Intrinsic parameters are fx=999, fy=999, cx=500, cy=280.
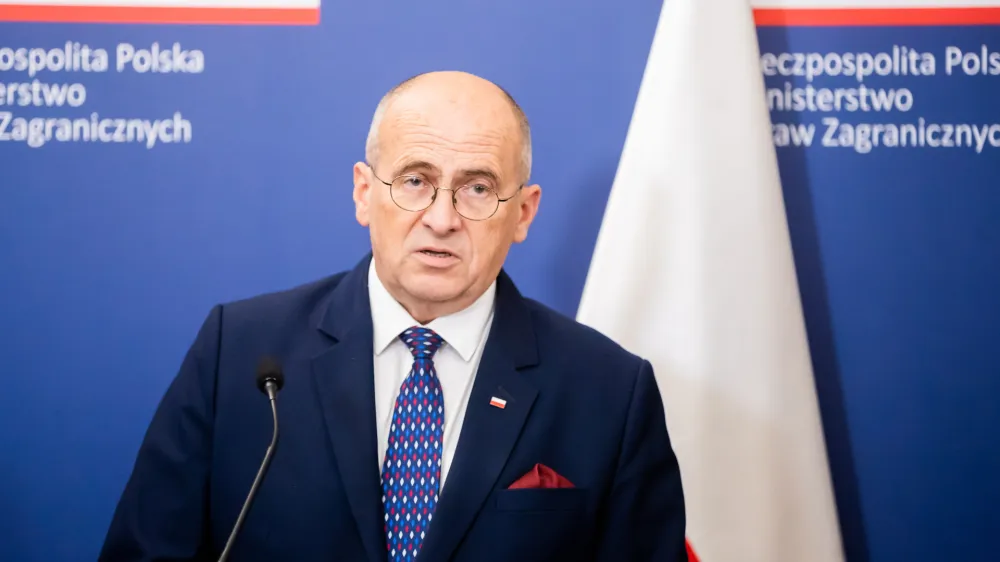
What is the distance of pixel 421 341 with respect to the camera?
2076mm

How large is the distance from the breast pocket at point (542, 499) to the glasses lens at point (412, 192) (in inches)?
23.6

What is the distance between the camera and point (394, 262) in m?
2.04

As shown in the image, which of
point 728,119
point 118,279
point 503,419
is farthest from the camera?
point 118,279

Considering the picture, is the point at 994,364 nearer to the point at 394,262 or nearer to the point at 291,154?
the point at 394,262

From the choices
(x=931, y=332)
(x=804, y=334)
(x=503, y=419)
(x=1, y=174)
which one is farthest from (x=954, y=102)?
(x=1, y=174)

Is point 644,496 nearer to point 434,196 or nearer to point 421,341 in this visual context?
point 421,341

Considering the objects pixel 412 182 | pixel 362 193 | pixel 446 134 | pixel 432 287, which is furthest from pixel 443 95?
pixel 432 287

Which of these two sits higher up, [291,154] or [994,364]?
[291,154]

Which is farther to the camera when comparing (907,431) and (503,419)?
(907,431)

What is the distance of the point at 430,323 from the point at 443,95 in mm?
480

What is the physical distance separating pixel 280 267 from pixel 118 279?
0.45 meters

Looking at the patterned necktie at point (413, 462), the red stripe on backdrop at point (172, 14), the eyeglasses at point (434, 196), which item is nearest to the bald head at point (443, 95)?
the eyeglasses at point (434, 196)

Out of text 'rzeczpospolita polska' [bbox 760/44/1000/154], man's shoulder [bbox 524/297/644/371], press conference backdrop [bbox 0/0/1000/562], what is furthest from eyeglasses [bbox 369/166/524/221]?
text 'rzeczpospolita polska' [bbox 760/44/1000/154]

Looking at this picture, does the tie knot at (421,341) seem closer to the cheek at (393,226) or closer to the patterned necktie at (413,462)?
the patterned necktie at (413,462)
